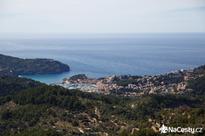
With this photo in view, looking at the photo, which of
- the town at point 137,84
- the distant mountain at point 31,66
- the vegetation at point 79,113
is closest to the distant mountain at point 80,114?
the vegetation at point 79,113

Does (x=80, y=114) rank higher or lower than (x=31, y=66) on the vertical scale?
higher

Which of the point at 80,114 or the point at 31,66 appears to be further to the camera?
the point at 31,66

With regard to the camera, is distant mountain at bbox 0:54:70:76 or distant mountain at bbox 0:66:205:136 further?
distant mountain at bbox 0:54:70:76

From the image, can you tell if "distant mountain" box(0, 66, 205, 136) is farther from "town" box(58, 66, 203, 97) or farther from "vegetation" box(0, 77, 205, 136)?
"town" box(58, 66, 203, 97)

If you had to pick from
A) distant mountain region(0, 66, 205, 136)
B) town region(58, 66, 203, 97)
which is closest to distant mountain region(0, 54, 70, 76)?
town region(58, 66, 203, 97)

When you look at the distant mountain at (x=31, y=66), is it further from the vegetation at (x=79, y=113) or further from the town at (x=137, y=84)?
the vegetation at (x=79, y=113)

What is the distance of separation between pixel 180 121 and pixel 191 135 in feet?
20.6

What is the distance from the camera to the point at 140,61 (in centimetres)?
11950

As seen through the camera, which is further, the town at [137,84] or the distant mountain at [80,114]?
the town at [137,84]

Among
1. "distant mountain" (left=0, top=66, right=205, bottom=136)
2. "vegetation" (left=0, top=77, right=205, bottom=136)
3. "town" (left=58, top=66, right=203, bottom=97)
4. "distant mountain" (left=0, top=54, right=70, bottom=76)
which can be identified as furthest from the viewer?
"distant mountain" (left=0, top=54, right=70, bottom=76)

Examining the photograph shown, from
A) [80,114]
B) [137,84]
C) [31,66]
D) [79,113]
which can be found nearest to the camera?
[80,114]

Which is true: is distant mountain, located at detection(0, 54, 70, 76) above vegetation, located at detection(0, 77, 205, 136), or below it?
below

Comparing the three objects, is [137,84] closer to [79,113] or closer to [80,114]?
[79,113]

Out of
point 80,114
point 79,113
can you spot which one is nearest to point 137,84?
point 79,113
